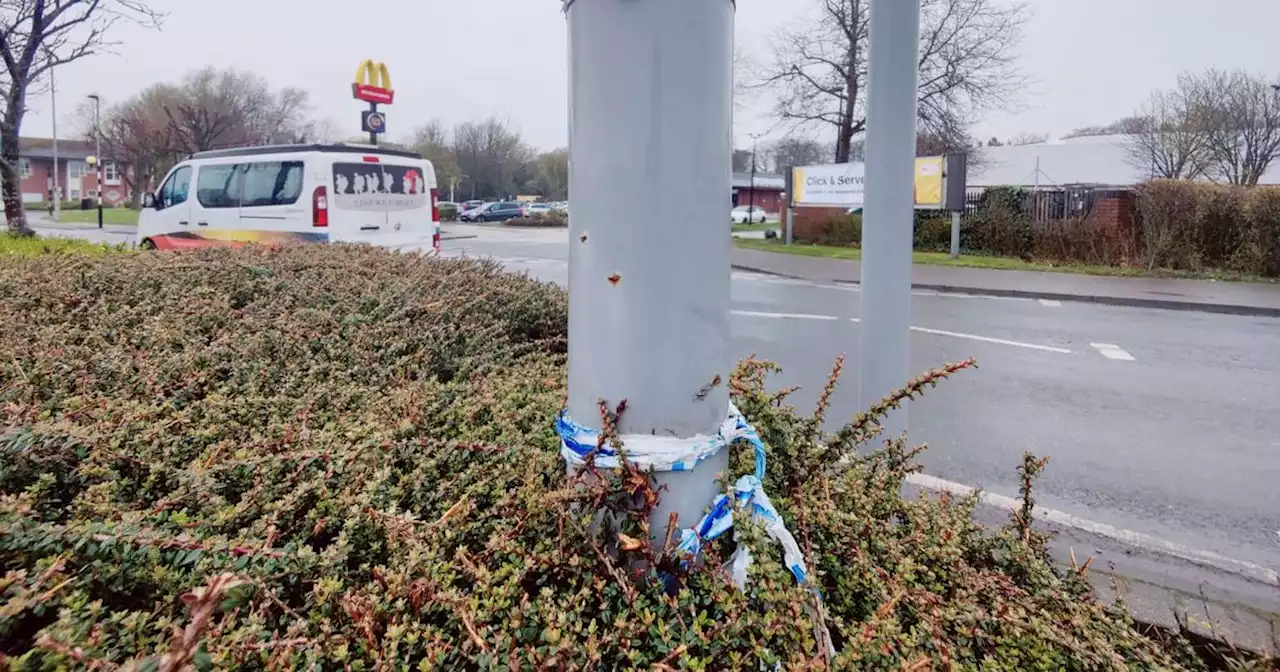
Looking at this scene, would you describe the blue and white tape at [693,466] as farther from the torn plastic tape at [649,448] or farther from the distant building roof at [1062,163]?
the distant building roof at [1062,163]

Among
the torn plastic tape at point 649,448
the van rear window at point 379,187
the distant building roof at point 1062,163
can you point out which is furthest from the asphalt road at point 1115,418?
the distant building roof at point 1062,163

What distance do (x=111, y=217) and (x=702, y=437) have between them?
170ft

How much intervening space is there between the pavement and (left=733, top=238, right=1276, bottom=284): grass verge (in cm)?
54

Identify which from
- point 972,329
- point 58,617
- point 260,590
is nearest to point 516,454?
point 260,590

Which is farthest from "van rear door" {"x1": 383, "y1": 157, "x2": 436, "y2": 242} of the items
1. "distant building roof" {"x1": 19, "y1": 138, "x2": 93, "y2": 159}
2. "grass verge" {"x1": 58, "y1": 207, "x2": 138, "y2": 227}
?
"distant building roof" {"x1": 19, "y1": 138, "x2": 93, "y2": 159}

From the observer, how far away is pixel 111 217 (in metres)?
44.6

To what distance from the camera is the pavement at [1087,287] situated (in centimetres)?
1272

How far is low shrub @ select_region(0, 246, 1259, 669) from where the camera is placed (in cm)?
146

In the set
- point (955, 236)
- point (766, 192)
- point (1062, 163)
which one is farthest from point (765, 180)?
point (955, 236)

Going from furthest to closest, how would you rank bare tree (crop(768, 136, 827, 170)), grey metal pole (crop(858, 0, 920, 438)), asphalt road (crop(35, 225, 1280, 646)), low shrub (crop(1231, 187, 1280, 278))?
1. bare tree (crop(768, 136, 827, 170))
2. low shrub (crop(1231, 187, 1280, 278))
3. asphalt road (crop(35, 225, 1280, 646))
4. grey metal pole (crop(858, 0, 920, 438))

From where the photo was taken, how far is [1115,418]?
6234mm

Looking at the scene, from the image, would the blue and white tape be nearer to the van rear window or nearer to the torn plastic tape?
the torn plastic tape

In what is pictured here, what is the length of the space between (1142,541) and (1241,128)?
3177 cm

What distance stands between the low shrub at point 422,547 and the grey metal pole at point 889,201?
106cm
